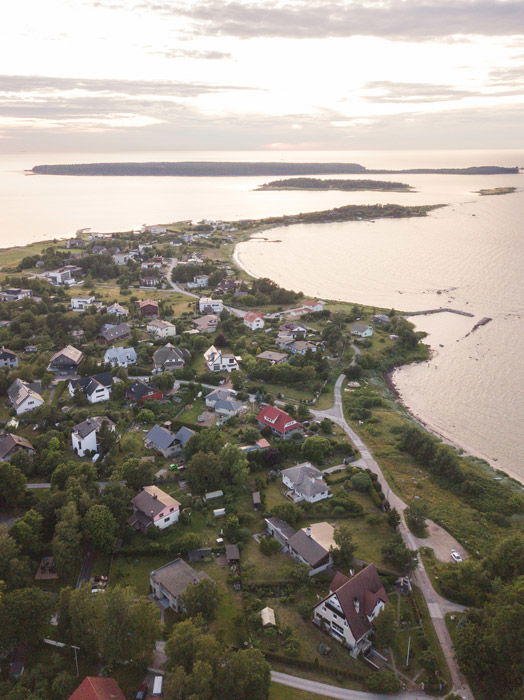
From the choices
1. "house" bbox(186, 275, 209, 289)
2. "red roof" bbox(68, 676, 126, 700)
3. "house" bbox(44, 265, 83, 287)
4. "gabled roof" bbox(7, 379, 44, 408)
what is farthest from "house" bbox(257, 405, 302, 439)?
"house" bbox(44, 265, 83, 287)

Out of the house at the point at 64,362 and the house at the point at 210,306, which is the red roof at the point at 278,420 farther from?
the house at the point at 210,306

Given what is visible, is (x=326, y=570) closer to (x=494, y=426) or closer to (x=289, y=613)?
(x=289, y=613)

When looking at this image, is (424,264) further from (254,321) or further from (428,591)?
(428,591)

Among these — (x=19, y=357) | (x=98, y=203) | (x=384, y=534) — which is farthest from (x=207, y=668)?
(x=98, y=203)

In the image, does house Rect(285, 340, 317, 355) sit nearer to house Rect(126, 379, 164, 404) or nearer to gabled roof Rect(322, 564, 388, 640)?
house Rect(126, 379, 164, 404)

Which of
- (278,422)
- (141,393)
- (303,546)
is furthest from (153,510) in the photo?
(141,393)

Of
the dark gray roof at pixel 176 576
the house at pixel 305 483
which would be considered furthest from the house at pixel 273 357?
the dark gray roof at pixel 176 576
